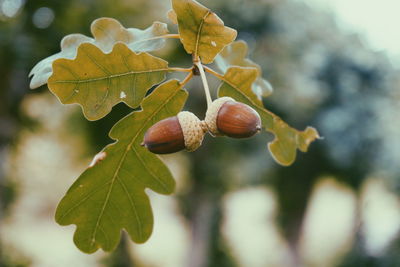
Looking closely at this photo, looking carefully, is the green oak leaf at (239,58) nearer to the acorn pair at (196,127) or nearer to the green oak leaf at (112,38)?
the green oak leaf at (112,38)

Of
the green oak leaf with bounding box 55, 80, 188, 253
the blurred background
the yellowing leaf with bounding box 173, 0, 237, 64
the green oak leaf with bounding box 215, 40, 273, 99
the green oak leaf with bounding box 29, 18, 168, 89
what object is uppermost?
the blurred background

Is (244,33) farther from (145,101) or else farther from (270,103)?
(145,101)

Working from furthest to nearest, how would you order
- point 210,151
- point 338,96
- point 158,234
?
1. point 158,234
2. point 210,151
3. point 338,96

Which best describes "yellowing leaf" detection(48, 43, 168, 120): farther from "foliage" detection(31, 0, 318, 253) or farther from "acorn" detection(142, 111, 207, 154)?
"acorn" detection(142, 111, 207, 154)

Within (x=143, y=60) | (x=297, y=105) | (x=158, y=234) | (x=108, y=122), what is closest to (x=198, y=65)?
(x=143, y=60)

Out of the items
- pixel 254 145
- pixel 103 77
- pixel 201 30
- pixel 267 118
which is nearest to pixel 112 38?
pixel 103 77

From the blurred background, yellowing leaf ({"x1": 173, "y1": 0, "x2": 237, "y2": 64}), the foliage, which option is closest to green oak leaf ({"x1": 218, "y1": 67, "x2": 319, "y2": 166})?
the foliage

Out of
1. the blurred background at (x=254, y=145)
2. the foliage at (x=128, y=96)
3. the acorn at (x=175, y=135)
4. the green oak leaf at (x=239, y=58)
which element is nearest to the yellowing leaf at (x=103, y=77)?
the foliage at (x=128, y=96)
